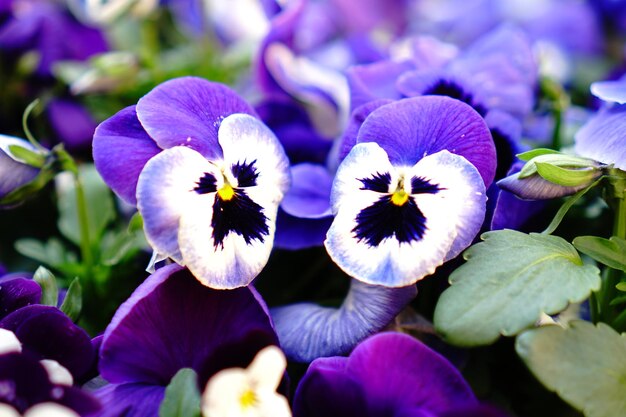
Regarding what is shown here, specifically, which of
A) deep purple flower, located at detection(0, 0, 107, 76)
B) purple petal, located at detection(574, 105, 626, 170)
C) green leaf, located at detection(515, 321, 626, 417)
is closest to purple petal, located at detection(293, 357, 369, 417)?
green leaf, located at detection(515, 321, 626, 417)

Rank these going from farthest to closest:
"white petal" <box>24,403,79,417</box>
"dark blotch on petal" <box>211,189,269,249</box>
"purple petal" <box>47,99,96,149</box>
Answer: "purple petal" <box>47,99,96,149</box> → "dark blotch on petal" <box>211,189,269,249</box> → "white petal" <box>24,403,79,417</box>

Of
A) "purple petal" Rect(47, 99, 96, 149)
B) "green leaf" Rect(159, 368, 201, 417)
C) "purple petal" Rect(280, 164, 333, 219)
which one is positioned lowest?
"purple petal" Rect(47, 99, 96, 149)

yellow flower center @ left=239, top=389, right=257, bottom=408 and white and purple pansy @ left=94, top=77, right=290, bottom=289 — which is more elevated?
white and purple pansy @ left=94, top=77, right=290, bottom=289

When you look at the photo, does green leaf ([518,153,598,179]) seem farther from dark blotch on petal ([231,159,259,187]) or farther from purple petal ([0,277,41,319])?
purple petal ([0,277,41,319])

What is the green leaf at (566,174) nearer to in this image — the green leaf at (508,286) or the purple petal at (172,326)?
the green leaf at (508,286)


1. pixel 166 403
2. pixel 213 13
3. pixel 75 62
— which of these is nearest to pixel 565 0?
pixel 213 13

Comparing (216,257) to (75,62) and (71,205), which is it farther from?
(75,62)
